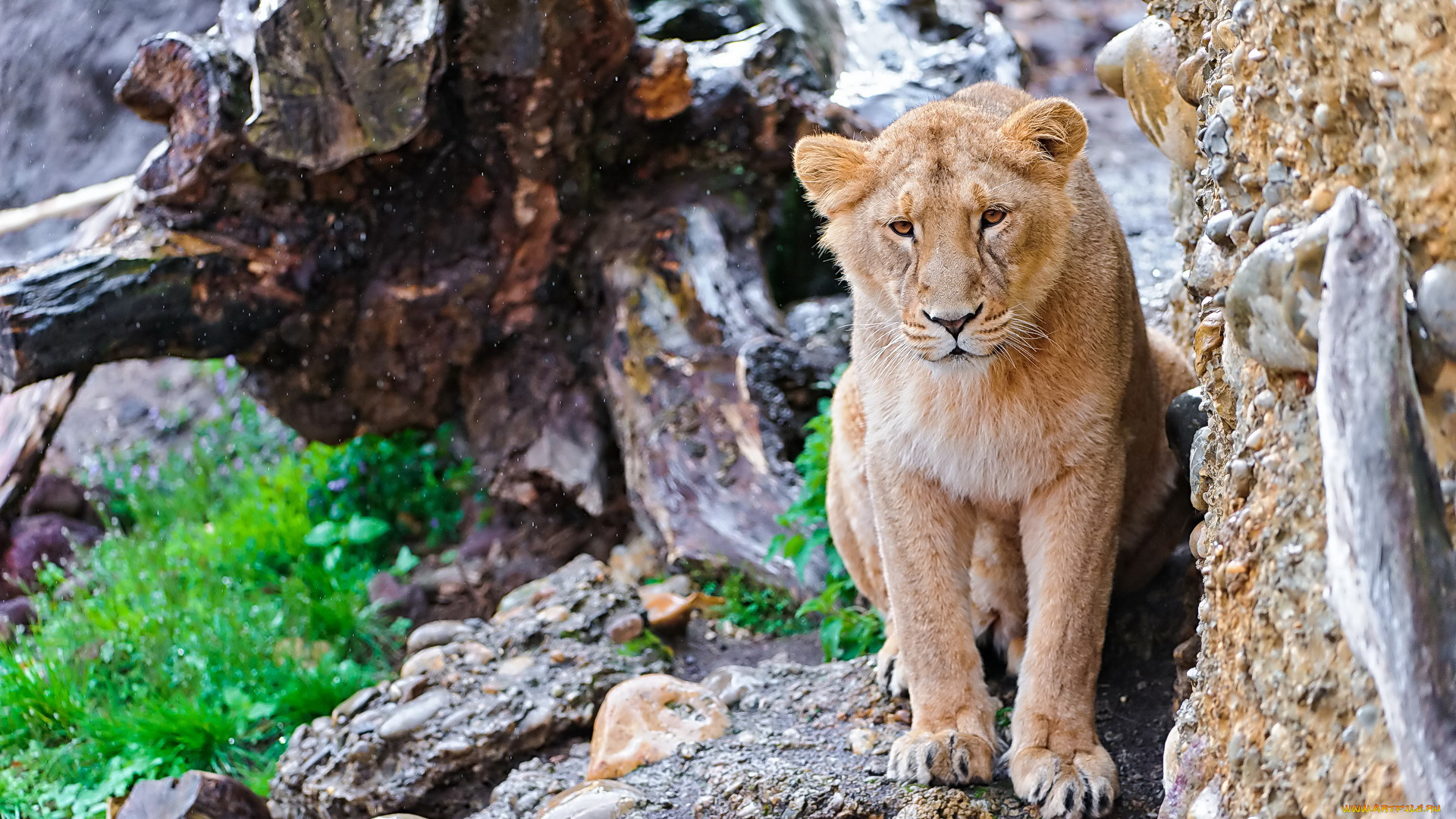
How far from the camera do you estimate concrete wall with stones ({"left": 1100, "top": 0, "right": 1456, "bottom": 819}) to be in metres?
2.11

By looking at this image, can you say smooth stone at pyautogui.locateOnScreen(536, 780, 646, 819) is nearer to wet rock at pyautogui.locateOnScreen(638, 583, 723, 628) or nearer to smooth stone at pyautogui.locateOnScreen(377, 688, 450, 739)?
smooth stone at pyautogui.locateOnScreen(377, 688, 450, 739)

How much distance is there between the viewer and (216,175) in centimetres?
618

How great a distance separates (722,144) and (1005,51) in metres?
3.00

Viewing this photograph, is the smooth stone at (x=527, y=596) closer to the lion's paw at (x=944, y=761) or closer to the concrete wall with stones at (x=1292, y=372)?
the lion's paw at (x=944, y=761)

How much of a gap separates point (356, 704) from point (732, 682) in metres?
1.56

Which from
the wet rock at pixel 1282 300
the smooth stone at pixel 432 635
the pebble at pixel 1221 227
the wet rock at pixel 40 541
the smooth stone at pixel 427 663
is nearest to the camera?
the wet rock at pixel 1282 300

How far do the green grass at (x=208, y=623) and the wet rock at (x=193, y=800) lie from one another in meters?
0.48

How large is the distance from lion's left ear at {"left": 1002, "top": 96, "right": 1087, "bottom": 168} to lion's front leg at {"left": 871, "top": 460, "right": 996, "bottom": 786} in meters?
1.12

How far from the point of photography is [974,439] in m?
3.91

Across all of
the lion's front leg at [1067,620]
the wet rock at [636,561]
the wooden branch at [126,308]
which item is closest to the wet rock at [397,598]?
the wet rock at [636,561]

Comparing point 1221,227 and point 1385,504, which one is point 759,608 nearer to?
point 1221,227

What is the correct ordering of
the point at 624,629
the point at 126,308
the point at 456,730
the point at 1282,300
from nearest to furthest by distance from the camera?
the point at 1282,300 → the point at 456,730 → the point at 624,629 → the point at 126,308

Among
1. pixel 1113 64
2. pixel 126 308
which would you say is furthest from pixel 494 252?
pixel 1113 64

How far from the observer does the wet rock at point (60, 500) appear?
8414 millimetres
